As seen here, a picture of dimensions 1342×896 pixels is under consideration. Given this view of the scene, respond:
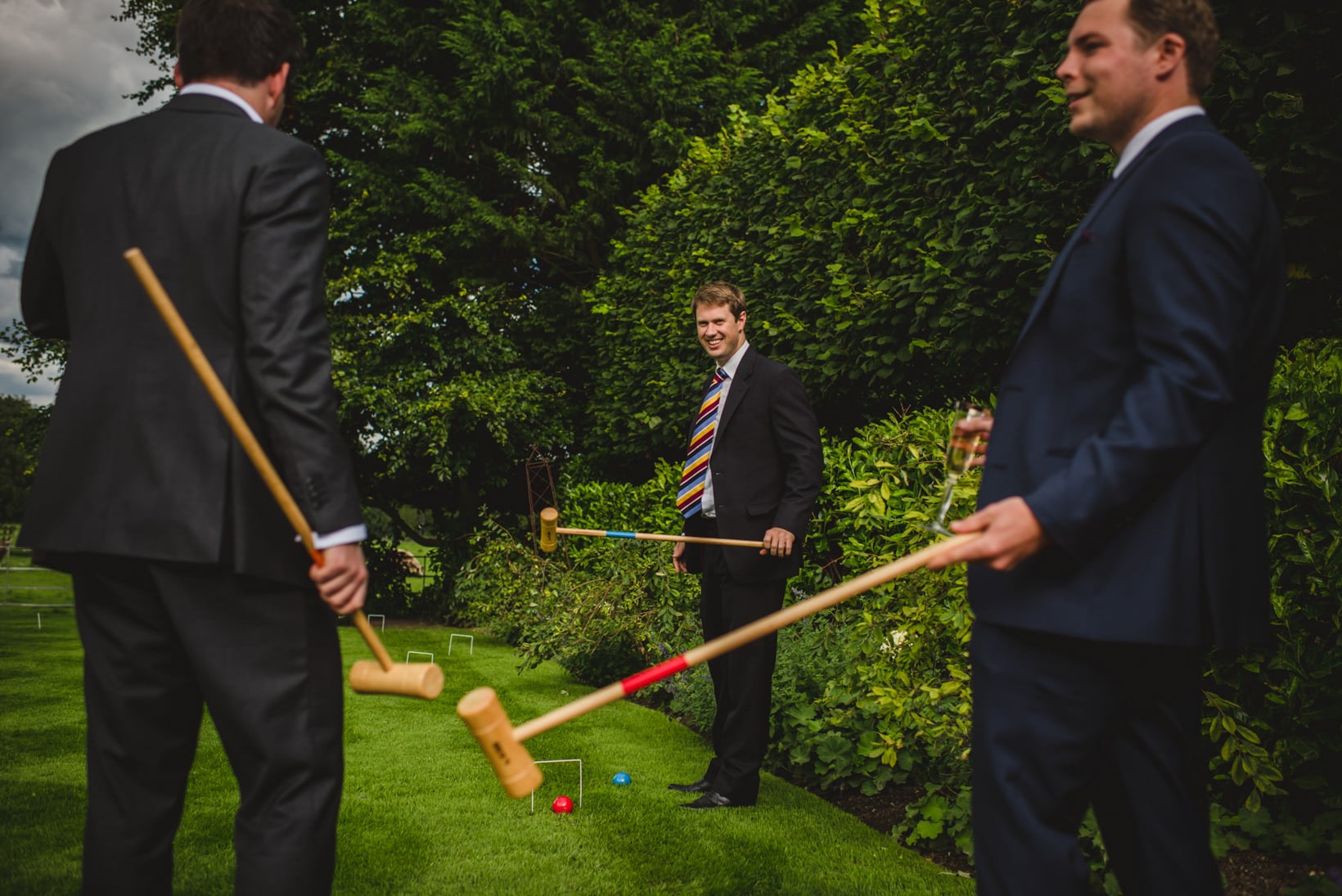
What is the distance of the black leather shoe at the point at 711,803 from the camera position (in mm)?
3955

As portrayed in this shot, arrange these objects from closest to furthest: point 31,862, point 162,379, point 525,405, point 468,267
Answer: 1. point 162,379
2. point 31,862
3. point 525,405
4. point 468,267

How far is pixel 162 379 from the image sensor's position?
6.07 feet

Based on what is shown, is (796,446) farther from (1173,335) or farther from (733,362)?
(1173,335)

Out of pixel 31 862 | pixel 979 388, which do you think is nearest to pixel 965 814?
pixel 979 388

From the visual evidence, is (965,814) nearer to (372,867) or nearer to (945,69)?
(372,867)

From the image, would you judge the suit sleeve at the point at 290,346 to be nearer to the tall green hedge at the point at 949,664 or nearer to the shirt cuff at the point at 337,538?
the shirt cuff at the point at 337,538

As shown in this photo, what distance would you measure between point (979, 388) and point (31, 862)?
16.0 ft

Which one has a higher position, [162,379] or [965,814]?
[162,379]

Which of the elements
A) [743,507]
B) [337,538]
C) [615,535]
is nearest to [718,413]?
[743,507]

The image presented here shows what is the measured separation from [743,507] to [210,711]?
2736 mm

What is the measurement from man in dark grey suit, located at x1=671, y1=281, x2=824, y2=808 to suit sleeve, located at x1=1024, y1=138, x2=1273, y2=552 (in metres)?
2.48

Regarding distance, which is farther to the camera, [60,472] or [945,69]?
[945,69]

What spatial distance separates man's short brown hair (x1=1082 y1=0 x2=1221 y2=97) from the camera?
1663mm

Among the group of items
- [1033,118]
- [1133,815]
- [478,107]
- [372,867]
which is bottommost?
[372,867]
